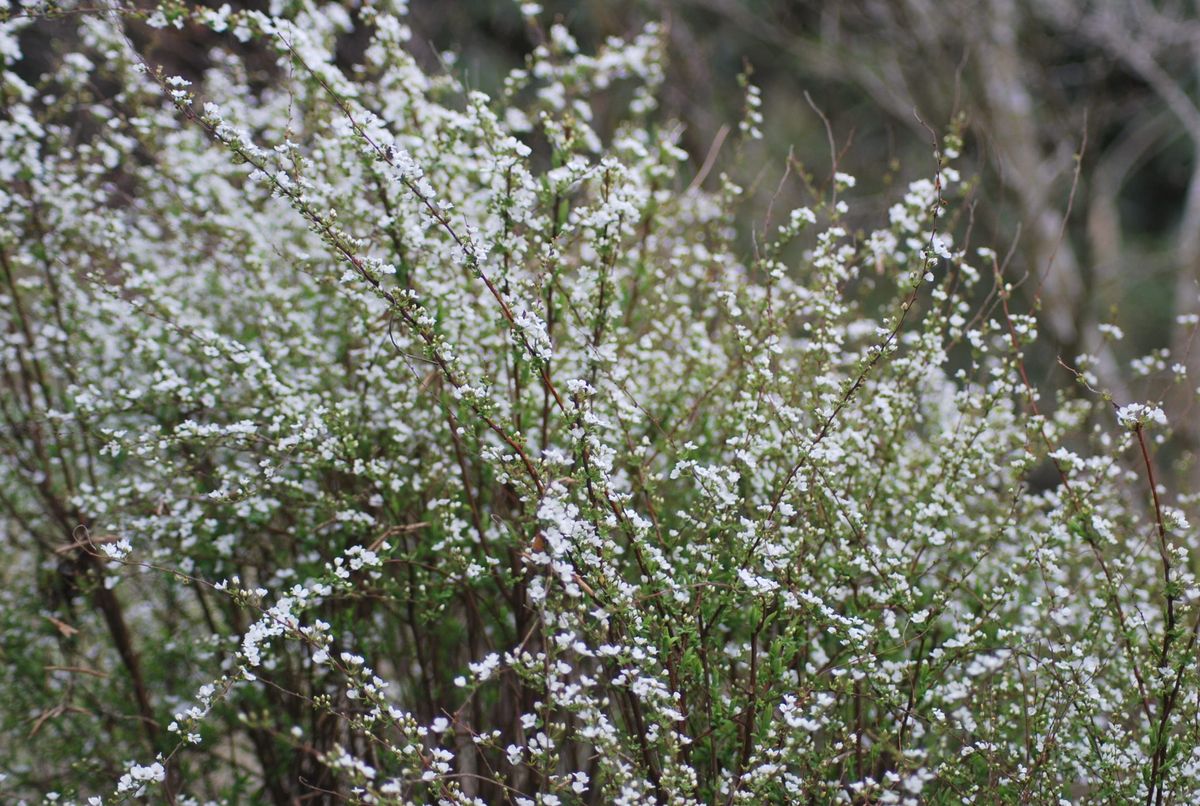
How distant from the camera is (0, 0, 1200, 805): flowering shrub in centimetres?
238

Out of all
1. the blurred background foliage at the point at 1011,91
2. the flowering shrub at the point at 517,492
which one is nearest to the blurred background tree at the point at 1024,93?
the blurred background foliage at the point at 1011,91

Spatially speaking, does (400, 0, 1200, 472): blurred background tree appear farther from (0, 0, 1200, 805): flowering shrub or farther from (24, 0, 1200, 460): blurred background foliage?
(0, 0, 1200, 805): flowering shrub

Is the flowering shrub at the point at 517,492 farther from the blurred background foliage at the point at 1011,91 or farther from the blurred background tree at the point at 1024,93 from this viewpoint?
the blurred background tree at the point at 1024,93

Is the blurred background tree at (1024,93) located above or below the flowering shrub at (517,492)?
above

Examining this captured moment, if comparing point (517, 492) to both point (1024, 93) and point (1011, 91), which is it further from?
point (1024, 93)

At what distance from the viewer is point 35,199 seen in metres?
3.53

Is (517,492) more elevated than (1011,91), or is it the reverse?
(1011,91)

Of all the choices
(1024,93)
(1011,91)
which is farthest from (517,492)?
(1024,93)

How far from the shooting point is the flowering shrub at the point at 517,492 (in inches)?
93.7

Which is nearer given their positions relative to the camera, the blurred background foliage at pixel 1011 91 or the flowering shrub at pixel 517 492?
the flowering shrub at pixel 517 492

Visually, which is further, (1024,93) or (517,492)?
(1024,93)

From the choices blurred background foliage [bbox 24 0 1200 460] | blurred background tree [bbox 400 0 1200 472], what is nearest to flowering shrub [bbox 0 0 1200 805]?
blurred background foliage [bbox 24 0 1200 460]

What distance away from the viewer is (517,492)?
2.36 metres

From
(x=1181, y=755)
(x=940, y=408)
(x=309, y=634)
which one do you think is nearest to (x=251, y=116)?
(x=309, y=634)
